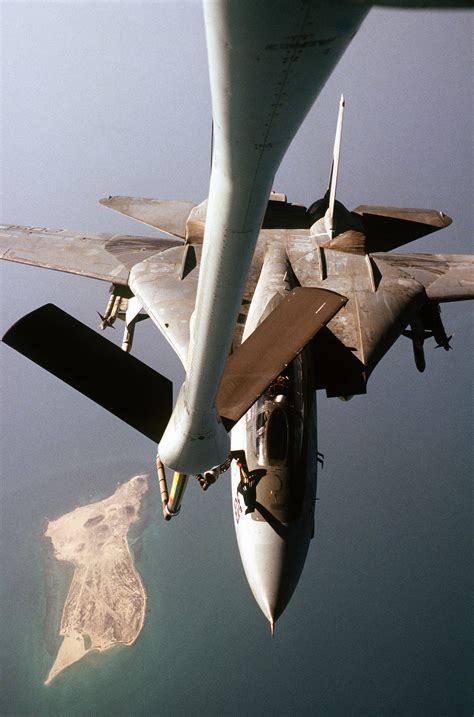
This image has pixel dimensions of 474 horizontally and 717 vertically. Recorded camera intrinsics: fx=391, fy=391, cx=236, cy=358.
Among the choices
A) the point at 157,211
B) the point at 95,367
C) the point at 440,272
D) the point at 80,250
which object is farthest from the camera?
the point at 157,211

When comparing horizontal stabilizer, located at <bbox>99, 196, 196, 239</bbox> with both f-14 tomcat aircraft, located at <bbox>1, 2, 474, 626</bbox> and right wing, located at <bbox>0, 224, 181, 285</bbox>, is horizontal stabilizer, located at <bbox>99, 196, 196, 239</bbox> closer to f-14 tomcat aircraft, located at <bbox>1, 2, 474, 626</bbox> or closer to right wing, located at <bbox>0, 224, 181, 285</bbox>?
f-14 tomcat aircraft, located at <bbox>1, 2, 474, 626</bbox>

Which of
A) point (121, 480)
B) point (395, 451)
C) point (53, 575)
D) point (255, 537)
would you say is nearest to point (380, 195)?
point (395, 451)

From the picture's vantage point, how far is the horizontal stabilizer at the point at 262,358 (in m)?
5.46

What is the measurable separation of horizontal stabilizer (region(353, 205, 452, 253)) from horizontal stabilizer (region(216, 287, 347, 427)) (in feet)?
40.2

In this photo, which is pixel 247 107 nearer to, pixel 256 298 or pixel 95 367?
pixel 95 367

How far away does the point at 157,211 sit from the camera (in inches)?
695

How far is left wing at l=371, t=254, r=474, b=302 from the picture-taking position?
48.9ft

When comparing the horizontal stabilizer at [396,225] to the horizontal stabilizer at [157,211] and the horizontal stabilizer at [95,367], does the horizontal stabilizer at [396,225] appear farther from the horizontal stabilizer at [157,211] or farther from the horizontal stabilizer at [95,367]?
the horizontal stabilizer at [95,367]

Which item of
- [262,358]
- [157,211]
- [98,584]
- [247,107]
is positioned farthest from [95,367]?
[98,584]

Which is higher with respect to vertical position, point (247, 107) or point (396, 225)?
point (247, 107)

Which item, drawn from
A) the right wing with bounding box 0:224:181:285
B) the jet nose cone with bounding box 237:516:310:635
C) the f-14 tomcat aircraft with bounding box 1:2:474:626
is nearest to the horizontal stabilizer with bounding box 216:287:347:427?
the f-14 tomcat aircraft with bounding box 1:2:474:626

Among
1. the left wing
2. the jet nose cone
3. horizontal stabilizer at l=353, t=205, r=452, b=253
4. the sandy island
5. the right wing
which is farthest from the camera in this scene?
the sandy island

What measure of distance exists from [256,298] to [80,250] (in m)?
9.81

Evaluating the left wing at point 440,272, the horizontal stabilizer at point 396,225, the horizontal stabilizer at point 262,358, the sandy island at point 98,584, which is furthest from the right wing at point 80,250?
the sandy island at point 98,584
